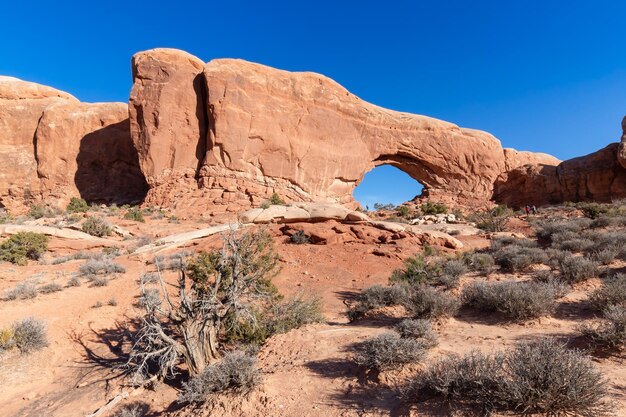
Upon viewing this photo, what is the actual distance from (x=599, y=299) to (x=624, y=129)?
27131 millimetres

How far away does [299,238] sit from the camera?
12.1 m

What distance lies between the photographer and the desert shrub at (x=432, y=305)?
506 centimetres

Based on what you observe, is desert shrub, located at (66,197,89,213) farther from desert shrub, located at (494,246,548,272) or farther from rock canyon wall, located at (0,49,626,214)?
desert shrub, located at (494,246,548,272)

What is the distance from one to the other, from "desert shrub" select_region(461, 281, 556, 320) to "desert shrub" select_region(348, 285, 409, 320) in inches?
45.9

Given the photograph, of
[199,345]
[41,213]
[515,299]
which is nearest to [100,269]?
[199,345]

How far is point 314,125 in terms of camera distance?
87.2 feet

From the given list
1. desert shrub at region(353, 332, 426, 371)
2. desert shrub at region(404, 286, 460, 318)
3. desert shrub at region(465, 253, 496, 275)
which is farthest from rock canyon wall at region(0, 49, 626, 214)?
desert shrub at region(353, 332, 426, 371)

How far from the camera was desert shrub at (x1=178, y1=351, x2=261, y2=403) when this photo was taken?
11.8ft

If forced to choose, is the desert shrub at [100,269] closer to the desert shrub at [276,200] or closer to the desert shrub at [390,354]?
the desert shrub at [390,354]

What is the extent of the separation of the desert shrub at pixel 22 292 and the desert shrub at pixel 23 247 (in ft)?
11.4

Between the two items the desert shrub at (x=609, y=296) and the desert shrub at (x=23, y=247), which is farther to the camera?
the desert shrub at (x=23, y=247)

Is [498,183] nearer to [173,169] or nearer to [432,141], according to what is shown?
[432,141]

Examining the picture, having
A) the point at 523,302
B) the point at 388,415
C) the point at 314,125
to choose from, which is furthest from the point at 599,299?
the point at 314,125

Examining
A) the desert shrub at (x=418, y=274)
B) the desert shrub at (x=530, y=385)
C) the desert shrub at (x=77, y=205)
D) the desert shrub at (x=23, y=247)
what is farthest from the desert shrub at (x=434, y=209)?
the desert shrub at (x=77, y=205)
